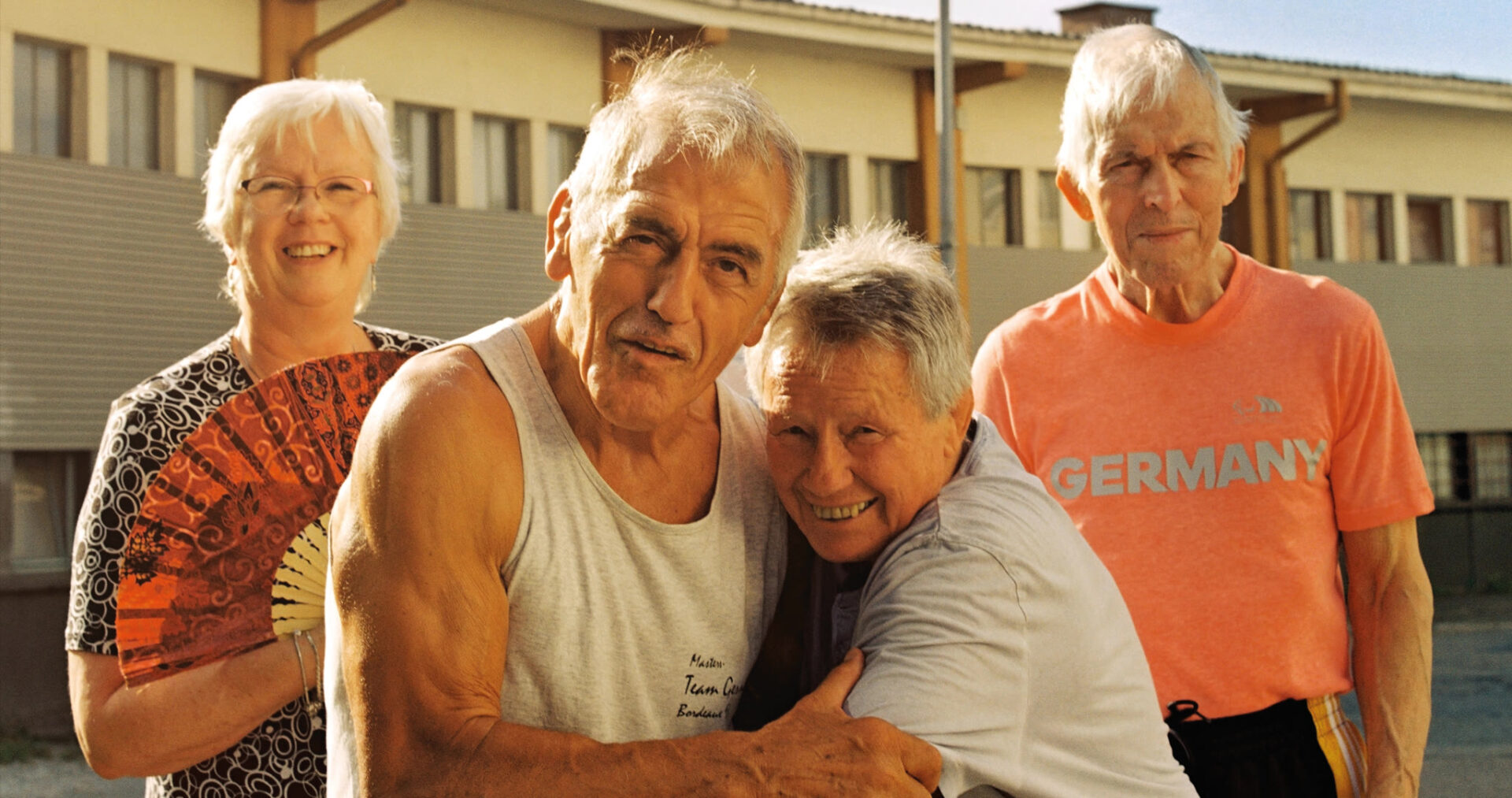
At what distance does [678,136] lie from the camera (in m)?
2.13

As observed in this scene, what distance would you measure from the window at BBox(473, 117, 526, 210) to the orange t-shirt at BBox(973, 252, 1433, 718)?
1401 cm

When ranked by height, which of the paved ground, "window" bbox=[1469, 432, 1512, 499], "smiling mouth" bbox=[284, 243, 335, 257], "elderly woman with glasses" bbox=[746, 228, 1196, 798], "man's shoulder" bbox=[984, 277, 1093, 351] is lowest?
the paved ground

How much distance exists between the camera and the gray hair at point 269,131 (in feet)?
9.93

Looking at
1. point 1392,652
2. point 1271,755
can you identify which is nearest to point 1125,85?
point 1392,652

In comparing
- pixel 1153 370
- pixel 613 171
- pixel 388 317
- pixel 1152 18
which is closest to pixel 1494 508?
pixel 1152 18

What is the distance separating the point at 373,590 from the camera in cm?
195

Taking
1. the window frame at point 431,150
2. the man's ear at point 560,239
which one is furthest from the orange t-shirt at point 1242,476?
the window frame at point 431,150

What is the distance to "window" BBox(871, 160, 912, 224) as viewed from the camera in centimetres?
1988

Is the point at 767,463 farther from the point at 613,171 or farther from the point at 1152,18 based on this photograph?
the point at 1152,18

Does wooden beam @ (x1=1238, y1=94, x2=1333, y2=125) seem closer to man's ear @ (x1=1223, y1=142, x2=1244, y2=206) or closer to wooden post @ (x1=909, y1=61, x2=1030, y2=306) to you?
wooden post @ (x1=909, y1=61, x2=1030, y2=306)

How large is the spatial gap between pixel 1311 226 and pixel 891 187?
7.33 meters

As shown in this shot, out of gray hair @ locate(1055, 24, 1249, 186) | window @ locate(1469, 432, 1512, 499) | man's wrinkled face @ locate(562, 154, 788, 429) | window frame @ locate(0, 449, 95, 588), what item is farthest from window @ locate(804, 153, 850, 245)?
man's wrinkled face @ locate(562, 154, 788, 429)

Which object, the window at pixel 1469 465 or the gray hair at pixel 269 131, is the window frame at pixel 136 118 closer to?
the gray hair at pixel 269 131

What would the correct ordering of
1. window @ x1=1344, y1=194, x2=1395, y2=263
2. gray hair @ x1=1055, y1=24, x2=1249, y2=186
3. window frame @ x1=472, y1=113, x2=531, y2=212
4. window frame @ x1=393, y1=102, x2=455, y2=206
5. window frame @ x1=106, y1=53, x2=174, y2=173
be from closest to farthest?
1. gray hair @ x1=1055, y1=24, x2=1249, y2=186
2. window frame @ x1=106, y1=53, x2=174, y2=173
3. window frame @ x1=393, y1=102, x2=455, y2=206
4. window frame @ x1=472, y1=113, x2=531, y2=212
5. window @ x1=1344, y1=194, x2=1395, y2=263
